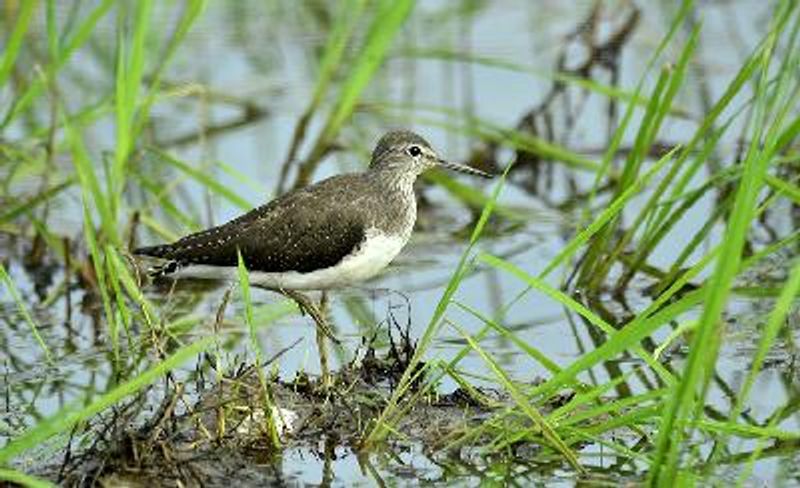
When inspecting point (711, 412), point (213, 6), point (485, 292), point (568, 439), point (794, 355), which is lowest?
point (568, 439)

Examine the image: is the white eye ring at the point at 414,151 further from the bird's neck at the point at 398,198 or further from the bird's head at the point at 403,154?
the bird's neck at the point at 398,198

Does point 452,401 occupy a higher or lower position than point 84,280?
lower

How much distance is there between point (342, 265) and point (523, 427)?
163cm

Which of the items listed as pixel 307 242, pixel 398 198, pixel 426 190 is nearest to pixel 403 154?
pixel 398 198

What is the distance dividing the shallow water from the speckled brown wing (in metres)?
0.40

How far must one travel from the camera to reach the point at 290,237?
8.27 meters

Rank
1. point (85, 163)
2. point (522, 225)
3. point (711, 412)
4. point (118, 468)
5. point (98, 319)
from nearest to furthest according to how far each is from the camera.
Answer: point (118, 468), point (711, 412), point (85, 163), point (98, 319), point (522, 225)

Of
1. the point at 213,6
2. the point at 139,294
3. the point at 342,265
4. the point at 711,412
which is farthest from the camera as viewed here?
the point at 213,6

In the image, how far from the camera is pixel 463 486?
6.65 m

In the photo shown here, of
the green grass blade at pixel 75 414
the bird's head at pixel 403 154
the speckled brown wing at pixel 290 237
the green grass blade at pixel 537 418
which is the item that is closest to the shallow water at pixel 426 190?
the green grass blade at pixel 537 418

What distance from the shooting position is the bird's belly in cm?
818

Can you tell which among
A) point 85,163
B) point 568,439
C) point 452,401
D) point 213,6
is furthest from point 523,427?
point 213,6

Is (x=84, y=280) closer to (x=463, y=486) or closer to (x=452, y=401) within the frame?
(x=452, y=401)

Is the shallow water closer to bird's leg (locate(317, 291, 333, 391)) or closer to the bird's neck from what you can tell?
bird's leg (locate(317, 291, 333, 391))
